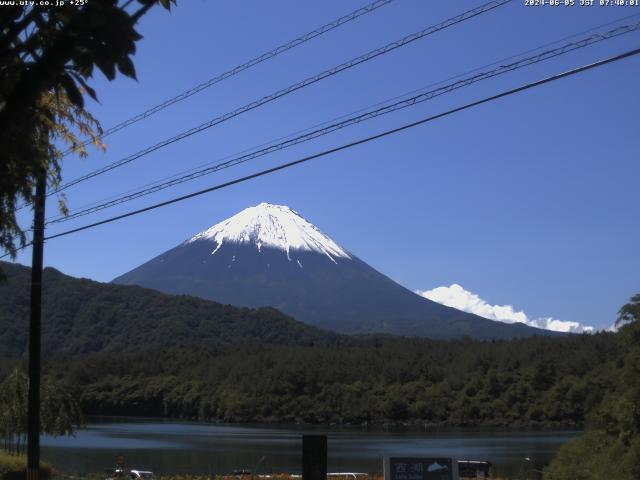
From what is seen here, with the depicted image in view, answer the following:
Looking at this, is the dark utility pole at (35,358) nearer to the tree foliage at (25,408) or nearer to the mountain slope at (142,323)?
the tree foliage at (25,408)

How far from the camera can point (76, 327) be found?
184 meters

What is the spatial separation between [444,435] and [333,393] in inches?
919

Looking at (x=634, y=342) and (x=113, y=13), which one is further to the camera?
Answer: (x=634, y=342)

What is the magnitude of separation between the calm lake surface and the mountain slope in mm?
88354

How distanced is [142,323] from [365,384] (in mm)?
86977

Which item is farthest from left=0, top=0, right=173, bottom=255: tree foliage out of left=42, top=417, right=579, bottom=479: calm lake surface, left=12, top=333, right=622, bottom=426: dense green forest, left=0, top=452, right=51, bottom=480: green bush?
left=12, top=333, right=622, bottom=426: dense green forest

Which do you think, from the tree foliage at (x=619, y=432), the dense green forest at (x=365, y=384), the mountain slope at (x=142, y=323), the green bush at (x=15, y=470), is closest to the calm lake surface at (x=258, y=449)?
the tree foliage at (x=619, y=432)

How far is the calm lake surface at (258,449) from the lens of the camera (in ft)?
152

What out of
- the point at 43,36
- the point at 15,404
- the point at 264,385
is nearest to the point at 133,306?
the point at 264,385

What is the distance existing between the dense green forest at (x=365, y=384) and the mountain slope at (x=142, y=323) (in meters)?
52.7

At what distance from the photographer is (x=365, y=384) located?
10631cm

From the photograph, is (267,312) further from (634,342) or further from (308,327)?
(634,342)

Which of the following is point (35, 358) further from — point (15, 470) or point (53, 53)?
point (53, 53)

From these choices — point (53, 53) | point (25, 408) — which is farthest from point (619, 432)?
point (53, 53)
